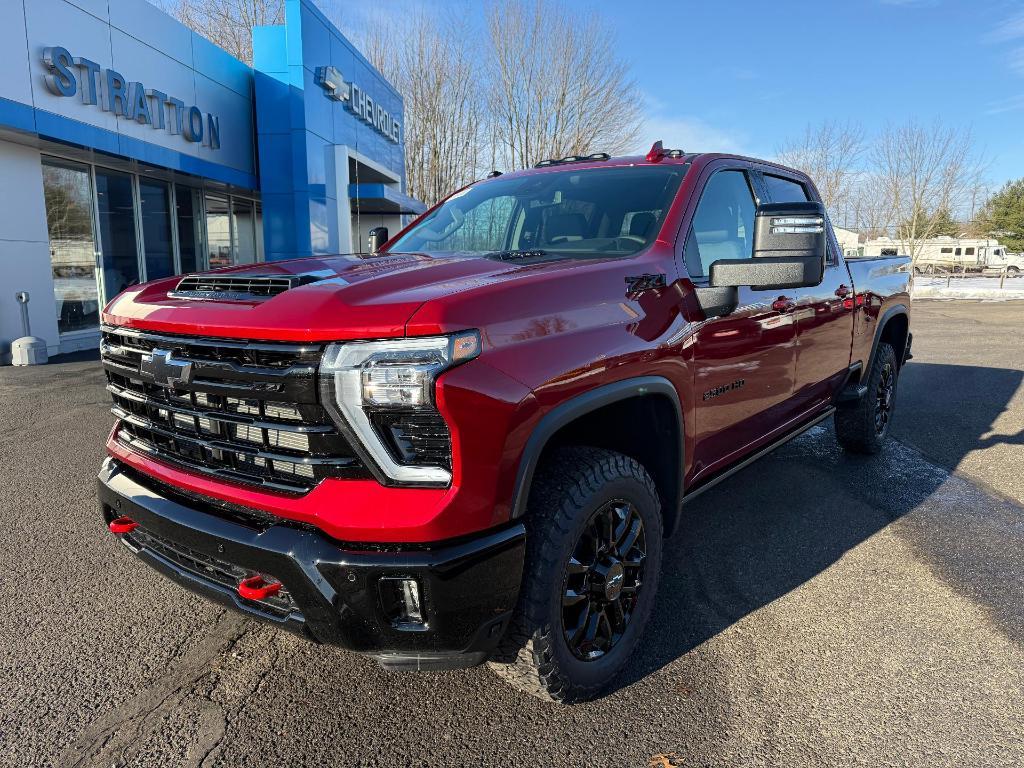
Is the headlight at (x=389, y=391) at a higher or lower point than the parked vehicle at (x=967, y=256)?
lower

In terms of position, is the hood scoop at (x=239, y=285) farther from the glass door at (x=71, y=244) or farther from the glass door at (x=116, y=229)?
the glass door at (x=116, y=229)

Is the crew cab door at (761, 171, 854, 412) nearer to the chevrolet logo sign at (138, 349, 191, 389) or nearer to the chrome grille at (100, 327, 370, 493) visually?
the chrome grille at (100, 327, 370, 493)

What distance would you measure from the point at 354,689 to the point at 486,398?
1302 millimetres

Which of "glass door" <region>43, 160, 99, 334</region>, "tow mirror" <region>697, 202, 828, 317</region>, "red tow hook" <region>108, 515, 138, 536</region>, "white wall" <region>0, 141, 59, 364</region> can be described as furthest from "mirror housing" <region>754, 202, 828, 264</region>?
"glass door" <region>43, 160, 99, 334</region>

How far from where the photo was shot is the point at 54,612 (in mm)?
3029

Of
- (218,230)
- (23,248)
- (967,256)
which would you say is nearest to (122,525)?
(23,248)

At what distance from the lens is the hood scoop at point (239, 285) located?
2.24 metres

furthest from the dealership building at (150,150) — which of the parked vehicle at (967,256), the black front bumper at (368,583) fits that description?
the parked vehicle at (967,256)

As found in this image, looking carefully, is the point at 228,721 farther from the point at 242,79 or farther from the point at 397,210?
the point at 397,210

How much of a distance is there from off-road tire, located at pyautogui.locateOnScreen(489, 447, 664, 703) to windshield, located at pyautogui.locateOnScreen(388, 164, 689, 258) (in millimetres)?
934

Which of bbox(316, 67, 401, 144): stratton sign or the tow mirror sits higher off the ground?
bbox(316, 67, 401, 144): stratton sign

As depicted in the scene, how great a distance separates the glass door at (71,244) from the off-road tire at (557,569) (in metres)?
11.5

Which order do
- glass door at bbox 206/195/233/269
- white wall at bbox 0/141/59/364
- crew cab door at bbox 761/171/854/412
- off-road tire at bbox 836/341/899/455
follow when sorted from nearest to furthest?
1. crew cab door at bbox 761/171/854/412
2. off-road tire at bbox 836/341/899/455
3. white wall at bbox 0/141/59/364
4. glass door at bbox 206/195/233/269

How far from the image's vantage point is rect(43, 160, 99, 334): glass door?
1117 cm
